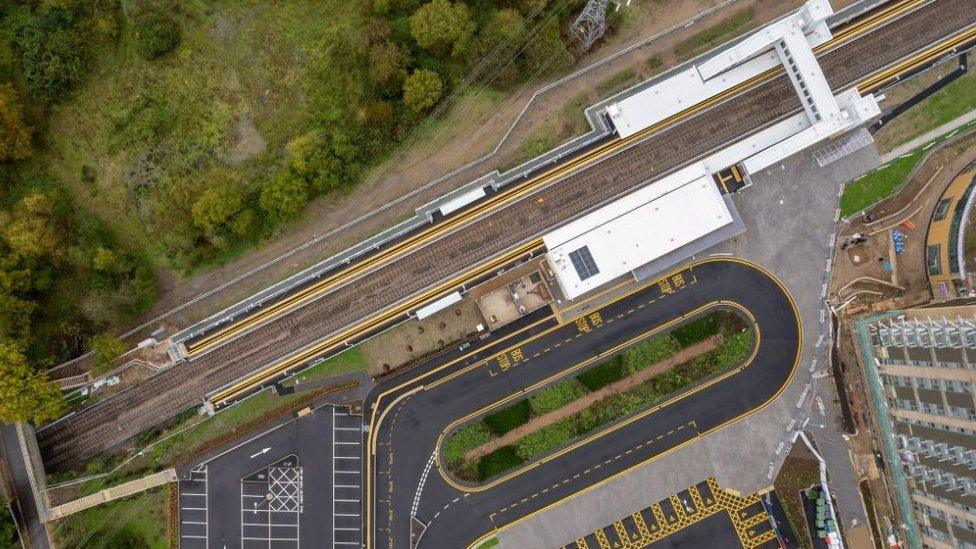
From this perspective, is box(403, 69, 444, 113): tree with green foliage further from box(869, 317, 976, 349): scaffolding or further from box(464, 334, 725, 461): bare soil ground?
box(869, 317, 976, 349): scaffolding

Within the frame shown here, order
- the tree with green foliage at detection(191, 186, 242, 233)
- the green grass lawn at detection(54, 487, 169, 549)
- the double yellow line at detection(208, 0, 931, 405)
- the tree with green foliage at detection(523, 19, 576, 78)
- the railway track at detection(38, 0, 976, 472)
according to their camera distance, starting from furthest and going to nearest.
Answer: the railway track at detection(38, 0, 976, 472) → the double yellow line at detection(208, 0, 931, 405) → the green grass lawn at detection(54, 487, 169, 549) → the tree with green foliage at detection(523, 19, 576, 78) → the tree with green foliage at detection(191, 186, 242, 233)

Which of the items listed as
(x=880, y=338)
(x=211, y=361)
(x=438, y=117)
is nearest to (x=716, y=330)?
(x=880, y=338)

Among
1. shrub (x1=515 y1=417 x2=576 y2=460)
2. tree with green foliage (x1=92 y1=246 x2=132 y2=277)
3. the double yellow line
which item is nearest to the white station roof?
the double yellow line

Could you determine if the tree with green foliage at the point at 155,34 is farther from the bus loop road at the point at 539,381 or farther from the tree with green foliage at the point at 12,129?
the bus loop road at the point at 539,381

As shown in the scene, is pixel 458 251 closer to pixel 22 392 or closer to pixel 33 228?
pixel 33 228

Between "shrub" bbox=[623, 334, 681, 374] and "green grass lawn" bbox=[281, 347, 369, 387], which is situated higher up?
"green grass lawn" bbox=[281, 347, 369, 387]

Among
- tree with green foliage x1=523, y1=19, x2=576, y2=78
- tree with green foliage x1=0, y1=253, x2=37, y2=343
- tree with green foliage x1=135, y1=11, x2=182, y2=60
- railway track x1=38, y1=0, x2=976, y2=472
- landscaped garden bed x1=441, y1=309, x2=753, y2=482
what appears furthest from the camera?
landscaped garden bed x1=441, y1=309, x2=753, y2=482

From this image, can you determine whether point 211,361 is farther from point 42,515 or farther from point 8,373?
point 42,515
